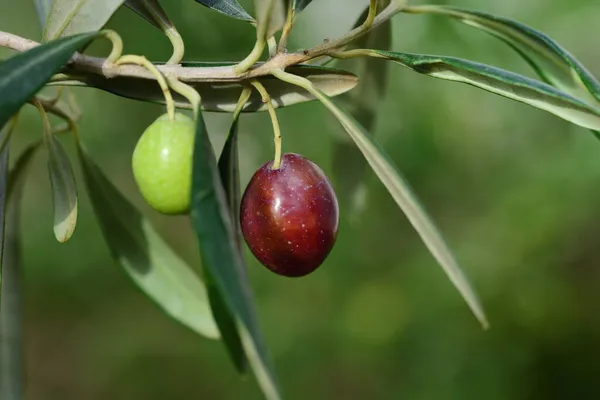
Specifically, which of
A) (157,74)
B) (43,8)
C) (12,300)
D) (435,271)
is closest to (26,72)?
(157,74)

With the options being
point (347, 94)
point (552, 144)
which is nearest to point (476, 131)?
point (552, 144)

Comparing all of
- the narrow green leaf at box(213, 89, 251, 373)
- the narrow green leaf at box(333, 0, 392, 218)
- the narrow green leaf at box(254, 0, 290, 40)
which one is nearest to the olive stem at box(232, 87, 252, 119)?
the narrow green leaf at box(213, 89, 251, 373)

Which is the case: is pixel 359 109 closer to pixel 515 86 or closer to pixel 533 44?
pixel 533 44

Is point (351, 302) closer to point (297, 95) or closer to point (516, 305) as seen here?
point (516, 305)

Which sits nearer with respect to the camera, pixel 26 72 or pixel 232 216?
pixel 26 72

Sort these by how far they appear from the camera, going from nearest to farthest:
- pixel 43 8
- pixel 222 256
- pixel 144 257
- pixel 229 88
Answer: pixel 222 256
pixel 229 88
pixel 43 8
pixel 144 257

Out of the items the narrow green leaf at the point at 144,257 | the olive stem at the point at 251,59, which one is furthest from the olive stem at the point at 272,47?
the narrow green leaf at the point at 144,257

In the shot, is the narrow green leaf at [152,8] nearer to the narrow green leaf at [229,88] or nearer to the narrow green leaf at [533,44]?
the narrow green leaf at [229,88]
